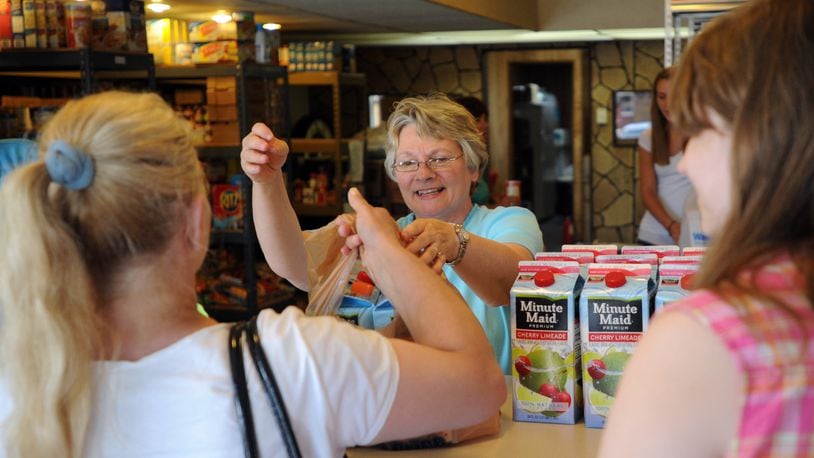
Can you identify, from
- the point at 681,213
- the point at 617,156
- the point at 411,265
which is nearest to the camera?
the point at 411,265

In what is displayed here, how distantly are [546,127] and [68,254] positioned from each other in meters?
8.91

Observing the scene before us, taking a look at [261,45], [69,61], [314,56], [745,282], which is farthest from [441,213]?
[314,56]

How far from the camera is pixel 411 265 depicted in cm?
153

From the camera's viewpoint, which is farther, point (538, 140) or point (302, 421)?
point (538, 140)

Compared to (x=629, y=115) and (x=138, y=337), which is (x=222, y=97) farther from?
(x=629, y=115)

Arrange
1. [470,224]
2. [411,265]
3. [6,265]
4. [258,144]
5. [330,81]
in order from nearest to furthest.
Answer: [6,265] < [411,265] < [258,144] < [470,224] < [330,81]

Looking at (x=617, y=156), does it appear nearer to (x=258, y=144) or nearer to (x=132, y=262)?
(x=258, y=144)

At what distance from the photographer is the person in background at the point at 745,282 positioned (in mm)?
974

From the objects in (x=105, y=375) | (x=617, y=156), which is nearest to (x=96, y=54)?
(x=105, y=375)

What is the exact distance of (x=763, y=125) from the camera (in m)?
1.01

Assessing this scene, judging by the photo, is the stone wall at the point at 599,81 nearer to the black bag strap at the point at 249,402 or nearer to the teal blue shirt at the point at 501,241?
the teal blue shirt at the point at 501,241

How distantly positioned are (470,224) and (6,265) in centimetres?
165

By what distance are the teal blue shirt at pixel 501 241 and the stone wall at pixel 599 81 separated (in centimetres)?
615

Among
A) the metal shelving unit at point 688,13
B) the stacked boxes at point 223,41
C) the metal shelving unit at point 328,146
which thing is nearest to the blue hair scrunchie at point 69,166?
the metal shelving unit at point 688,13
